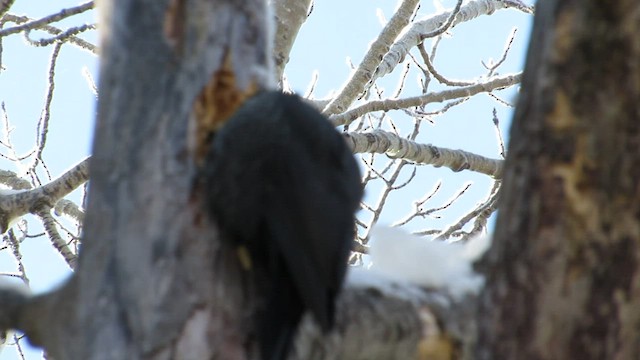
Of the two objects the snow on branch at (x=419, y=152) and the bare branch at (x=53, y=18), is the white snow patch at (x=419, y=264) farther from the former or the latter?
the snow on branch at (x=419, y=152)

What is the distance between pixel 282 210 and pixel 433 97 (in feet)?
9.59

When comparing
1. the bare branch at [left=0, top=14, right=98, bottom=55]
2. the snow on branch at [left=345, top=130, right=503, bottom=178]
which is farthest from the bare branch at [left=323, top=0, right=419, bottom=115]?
the bare branch at [left=0, top=14, right=98, bottom=55]

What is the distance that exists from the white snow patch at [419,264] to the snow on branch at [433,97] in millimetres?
2115

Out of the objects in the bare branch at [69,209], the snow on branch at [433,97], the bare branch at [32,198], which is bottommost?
the bare branch at [32,198]

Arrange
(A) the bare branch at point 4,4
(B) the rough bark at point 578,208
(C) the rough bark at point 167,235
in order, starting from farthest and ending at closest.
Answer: (A) the bare branch at point 4,4
(C) the rough bark at point 167,235
(B) the rough bark at point 578,208

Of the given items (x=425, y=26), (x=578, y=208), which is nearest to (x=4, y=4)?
(x=578, y=208)

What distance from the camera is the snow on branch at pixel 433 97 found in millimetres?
4230

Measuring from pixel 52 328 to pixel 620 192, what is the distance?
1.05 meters

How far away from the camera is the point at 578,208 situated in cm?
135

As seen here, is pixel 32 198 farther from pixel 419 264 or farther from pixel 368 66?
pixel 419 264

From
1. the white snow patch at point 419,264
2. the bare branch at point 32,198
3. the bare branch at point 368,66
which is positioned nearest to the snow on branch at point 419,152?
the bare branch at point 368,66

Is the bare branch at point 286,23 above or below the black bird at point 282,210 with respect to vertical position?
above

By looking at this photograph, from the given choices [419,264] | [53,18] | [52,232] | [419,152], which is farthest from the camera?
[419,152]

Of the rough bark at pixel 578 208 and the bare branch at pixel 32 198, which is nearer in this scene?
the rough bark at pixel 578 208
